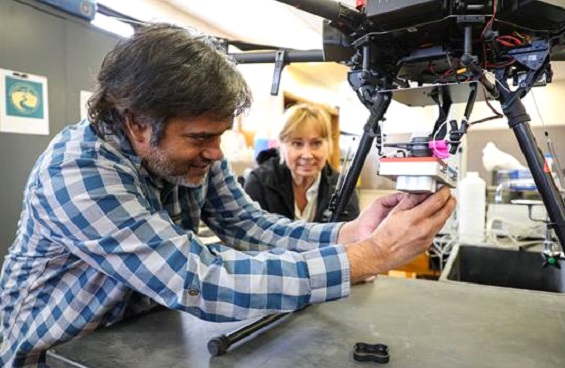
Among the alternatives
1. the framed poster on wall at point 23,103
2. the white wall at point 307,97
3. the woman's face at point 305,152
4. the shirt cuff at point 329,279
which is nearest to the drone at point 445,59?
the shirt cuff at point 329,279

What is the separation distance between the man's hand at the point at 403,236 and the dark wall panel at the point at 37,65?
3.53 feet

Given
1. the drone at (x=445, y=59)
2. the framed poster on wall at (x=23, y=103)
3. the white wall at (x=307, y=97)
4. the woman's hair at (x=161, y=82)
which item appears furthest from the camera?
the white wall at (x=307, y=97)

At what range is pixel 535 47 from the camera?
1.87ft

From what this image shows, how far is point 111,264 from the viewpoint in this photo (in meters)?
0.59

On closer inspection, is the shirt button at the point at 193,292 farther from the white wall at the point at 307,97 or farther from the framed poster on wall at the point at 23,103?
the white wall at the point at 307,97

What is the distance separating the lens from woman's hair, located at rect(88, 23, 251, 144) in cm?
67

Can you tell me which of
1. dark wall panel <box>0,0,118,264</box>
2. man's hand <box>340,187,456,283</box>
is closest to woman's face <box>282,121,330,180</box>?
dark wall panel <box>0,0,118,264</box>

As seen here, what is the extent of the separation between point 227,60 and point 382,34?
28 cm

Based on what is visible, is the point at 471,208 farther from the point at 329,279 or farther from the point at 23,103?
the point at 23,103

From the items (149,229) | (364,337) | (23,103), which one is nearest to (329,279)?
(364,337)

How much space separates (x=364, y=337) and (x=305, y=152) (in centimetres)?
111

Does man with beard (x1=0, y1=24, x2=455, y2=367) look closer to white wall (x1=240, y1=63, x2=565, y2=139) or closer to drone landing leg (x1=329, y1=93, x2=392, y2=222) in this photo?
drone landing leg (x1=329, y1=93, x2=392, y2=222)

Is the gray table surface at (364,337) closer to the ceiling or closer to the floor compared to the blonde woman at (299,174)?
closer to the floor

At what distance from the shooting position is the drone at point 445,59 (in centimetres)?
53
